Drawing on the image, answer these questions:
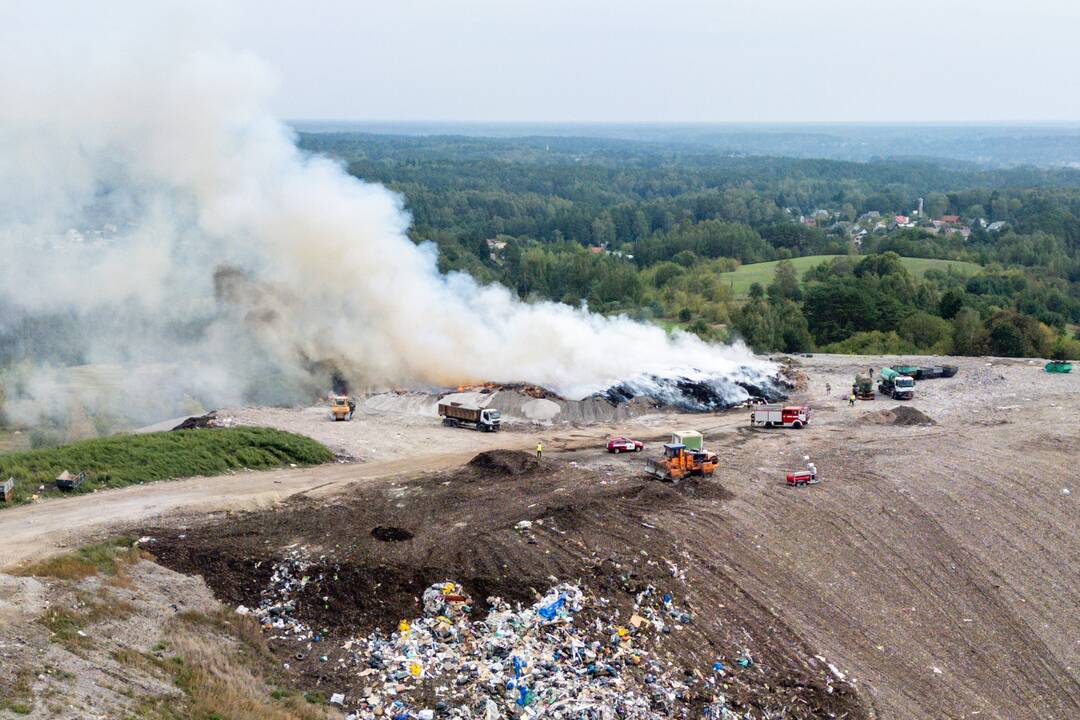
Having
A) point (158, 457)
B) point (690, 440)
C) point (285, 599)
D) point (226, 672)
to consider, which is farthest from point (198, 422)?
point (226, 672)

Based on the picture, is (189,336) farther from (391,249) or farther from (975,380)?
(975,380)

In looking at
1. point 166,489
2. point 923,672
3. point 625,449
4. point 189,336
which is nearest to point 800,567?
point 923,672

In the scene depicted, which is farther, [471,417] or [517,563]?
[471,417]

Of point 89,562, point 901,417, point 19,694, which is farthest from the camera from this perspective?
point 901,417

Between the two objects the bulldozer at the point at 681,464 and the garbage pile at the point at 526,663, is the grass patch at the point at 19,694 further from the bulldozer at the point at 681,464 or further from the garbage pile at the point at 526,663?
the bulldozer at the point at 681,464

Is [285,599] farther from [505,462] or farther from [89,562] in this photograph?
[505,462]

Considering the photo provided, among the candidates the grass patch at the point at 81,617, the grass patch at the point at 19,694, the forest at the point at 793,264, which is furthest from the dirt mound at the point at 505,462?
the forest at the point at 793,264

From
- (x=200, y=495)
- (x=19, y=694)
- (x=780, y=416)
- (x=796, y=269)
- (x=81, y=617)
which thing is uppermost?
(x=19, y=694)
